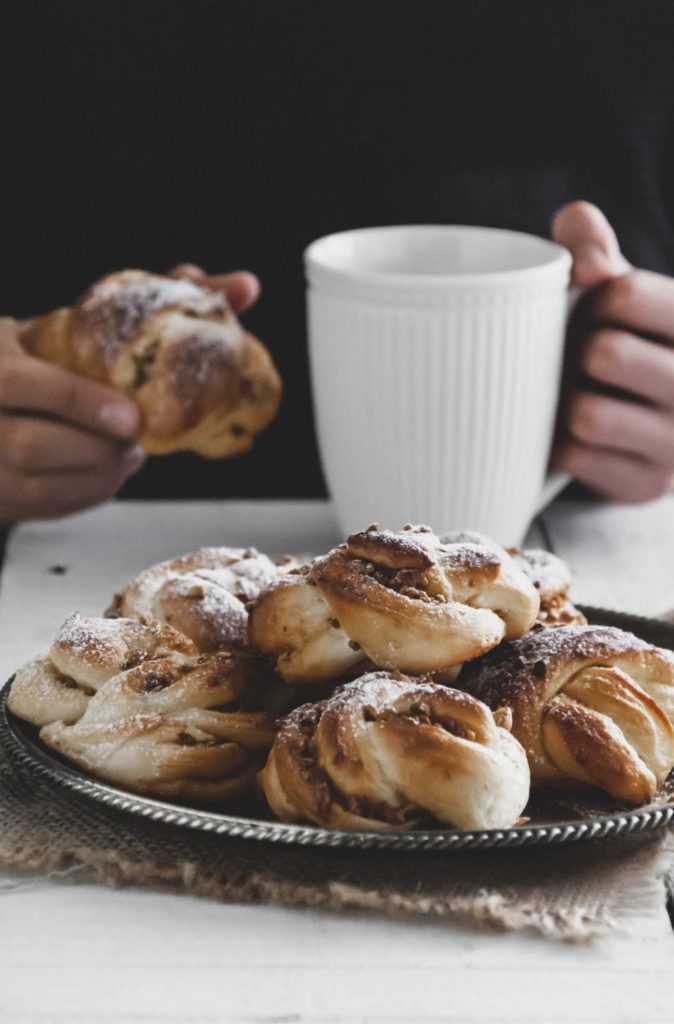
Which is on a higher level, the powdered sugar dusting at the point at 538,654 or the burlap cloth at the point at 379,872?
the powdered sugar dusting at the point at 538,654

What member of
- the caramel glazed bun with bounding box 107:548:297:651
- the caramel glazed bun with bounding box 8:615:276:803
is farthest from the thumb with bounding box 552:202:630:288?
the caramel glazed bun with bounding box 8:615:276:803

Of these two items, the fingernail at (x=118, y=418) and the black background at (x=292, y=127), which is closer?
the fingernail at (x=118, y=418)

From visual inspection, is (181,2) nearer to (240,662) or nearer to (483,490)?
(483,490)

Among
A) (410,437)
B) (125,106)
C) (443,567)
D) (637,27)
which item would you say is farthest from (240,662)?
(637,27)

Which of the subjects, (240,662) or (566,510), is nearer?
(240,662)

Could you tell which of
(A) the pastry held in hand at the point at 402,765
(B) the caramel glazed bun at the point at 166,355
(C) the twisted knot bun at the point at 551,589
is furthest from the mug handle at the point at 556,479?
(A) the pastry held in hand at the point at 402,765

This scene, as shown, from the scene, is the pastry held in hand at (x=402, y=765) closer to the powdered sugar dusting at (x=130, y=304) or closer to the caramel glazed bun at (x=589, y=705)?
the caramel glazed bun at (x=589, y=705)

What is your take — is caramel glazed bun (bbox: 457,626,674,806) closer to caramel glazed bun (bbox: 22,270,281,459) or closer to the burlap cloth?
the burlap cloth
